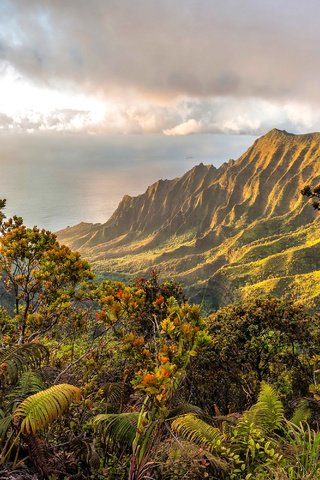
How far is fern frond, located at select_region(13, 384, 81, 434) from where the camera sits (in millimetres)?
3580

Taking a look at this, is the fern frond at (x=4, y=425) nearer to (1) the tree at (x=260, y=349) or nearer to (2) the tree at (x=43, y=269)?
→ (2) the tree at (x=43, y=269)

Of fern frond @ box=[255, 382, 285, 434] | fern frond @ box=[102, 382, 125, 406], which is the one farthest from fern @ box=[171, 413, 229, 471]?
fern frond @ box=[102, 382, 125, 406]

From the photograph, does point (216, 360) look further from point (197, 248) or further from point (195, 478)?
point (197, 248)

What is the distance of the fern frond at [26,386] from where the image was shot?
15.5 feet

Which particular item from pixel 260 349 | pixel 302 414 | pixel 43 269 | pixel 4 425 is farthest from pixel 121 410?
pixel 260 349

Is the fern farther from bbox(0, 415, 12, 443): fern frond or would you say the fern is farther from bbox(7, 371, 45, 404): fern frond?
bbox(0, 415, 12, 443): fern frond

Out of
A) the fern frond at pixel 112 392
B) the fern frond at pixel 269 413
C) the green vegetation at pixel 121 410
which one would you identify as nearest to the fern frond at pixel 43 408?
the green vegetation at pixel 121 410

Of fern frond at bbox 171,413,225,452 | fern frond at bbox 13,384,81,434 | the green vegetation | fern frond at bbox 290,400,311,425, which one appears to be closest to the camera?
fern frond at bbox 13,384,81,434

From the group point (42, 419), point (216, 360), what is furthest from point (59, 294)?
point (216, 360)

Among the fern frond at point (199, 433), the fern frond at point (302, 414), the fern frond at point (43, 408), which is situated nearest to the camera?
the fern frond at point (43, 408)

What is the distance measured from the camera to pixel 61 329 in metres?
11.6

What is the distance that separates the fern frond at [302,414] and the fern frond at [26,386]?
21.1 feet

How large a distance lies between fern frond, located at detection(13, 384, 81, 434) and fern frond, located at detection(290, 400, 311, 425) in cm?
671

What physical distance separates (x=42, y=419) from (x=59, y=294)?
5138 millimetres
